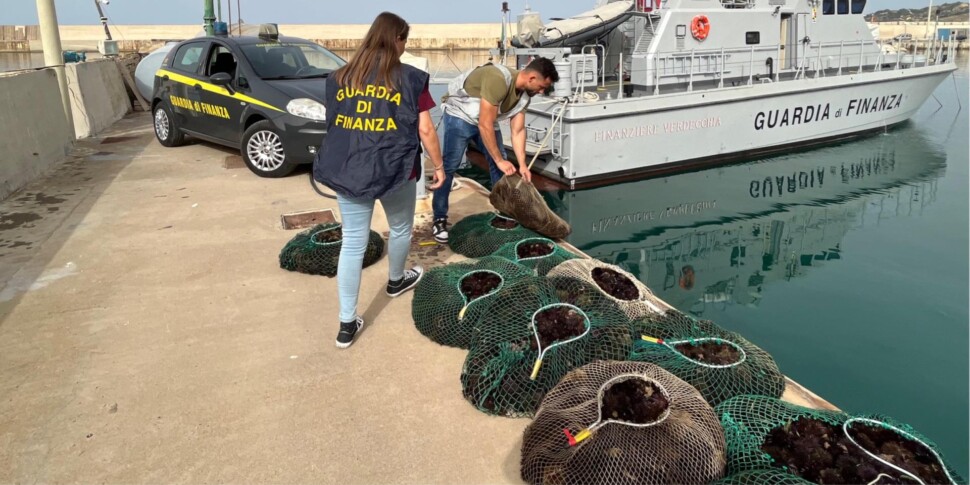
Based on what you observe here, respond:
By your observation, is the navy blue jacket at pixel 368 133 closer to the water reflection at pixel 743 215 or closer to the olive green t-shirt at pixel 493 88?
the olive green t-shirt at pixel 493 88

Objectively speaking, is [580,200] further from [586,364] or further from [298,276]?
[586,364]

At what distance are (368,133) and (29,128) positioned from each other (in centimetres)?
668

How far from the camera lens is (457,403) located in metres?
3.26

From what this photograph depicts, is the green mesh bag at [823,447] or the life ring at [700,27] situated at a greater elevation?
the life ring at [700,27]

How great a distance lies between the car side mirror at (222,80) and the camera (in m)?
8.22

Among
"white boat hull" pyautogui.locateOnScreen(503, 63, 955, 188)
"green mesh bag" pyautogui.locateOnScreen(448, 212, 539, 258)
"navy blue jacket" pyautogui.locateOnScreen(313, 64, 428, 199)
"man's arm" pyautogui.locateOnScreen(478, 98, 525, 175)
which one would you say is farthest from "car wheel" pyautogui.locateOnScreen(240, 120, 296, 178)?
"navy blue jacket" pyautogui.locateOnScreen(313, 64, 428, 199)

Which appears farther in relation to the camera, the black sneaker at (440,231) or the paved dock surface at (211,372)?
the black sneaker at (440,231)

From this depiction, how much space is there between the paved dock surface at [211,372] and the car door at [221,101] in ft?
9.03

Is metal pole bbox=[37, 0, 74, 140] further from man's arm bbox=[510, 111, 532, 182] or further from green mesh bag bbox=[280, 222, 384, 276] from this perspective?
Result: man's arm bbox=[510, 111, 532, 182]

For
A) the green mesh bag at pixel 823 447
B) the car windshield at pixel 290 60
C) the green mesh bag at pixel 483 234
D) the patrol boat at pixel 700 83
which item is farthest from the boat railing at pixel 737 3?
the green mesh bag at pixel 823 447

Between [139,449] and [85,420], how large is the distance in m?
0.43

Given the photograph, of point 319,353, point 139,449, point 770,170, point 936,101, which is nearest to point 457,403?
point 319,353

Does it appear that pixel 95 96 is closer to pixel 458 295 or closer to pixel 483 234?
pixel 483 234

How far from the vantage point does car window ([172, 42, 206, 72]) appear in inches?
363
